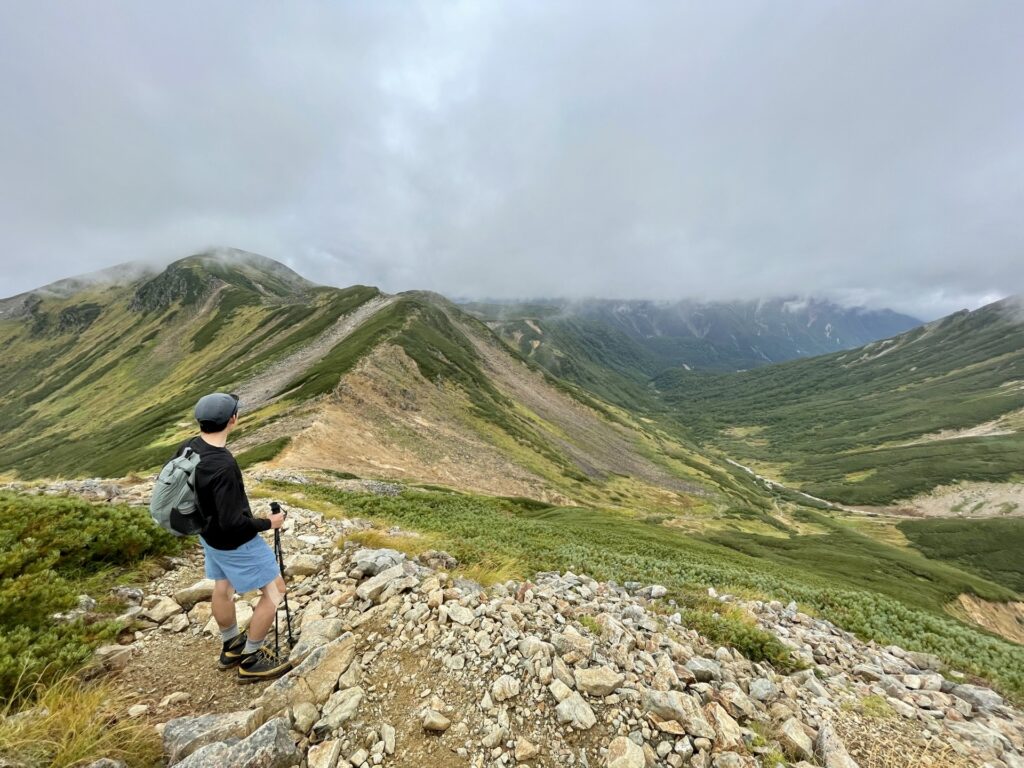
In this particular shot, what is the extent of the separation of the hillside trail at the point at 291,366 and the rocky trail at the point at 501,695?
64.7m

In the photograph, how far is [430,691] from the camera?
632cm

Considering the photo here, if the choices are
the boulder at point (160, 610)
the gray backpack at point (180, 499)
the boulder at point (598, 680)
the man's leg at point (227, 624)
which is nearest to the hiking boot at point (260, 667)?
the man's leg at point (227, 624)

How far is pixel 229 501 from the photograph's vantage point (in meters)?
6.41

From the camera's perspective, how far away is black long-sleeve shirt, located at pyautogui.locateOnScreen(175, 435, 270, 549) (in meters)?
6.31

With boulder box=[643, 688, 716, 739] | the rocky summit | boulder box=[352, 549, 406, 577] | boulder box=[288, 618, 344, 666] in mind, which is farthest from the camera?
boulder box=[352, 549, 406, 577]

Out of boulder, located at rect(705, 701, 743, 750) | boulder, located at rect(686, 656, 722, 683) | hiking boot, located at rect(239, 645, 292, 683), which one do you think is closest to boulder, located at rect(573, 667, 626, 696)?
boulder, located at rect(705, 701, 743, 750)

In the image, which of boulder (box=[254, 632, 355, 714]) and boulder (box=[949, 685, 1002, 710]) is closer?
boulder (box=[254, 632, 355, 714])

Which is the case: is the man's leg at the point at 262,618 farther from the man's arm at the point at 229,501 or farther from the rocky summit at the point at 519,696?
the man's arm at the point at 229,501

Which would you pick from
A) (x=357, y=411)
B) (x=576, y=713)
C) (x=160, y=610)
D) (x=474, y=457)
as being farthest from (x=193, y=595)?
(x=474, y=457)

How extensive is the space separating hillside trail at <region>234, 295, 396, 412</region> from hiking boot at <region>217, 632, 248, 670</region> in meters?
65.1

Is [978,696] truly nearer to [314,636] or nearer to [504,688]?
[504,688]

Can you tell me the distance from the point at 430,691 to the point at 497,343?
179350mm

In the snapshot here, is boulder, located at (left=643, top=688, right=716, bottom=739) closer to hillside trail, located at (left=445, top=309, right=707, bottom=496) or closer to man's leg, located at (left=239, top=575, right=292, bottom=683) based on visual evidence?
man's leg, located at (left=239, top=575, right=292, bottom=683)

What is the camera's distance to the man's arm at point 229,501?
6336mm
